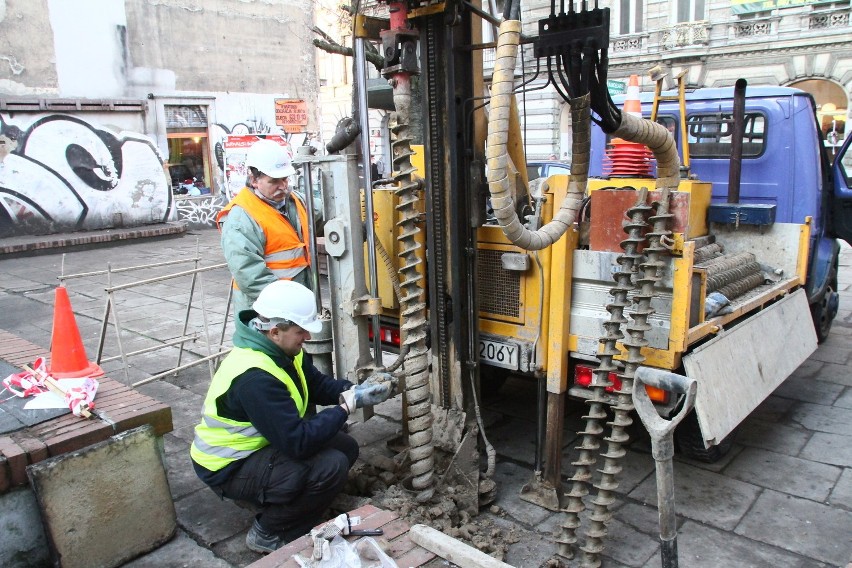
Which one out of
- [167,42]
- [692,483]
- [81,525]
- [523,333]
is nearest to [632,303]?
[523,333]

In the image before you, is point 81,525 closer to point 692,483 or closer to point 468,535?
point 468,535

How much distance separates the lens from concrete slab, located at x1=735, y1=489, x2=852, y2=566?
3.09m

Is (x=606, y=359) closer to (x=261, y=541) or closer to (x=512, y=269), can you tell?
(x=512, y=269)

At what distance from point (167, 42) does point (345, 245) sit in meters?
14.7

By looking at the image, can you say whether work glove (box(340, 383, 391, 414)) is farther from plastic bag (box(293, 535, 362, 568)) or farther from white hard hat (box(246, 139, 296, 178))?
white hard hat (box(246, 139, 296, 178))

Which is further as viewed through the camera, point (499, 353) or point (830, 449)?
point (830, 449)

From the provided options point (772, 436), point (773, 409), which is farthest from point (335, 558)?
point (773, 409)

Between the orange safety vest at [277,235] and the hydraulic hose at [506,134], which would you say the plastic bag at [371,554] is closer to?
the hydraulic hose at [506,134]

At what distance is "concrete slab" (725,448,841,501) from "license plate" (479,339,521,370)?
1499mm

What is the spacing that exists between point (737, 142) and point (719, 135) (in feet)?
1.94

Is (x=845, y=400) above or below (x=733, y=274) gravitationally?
below

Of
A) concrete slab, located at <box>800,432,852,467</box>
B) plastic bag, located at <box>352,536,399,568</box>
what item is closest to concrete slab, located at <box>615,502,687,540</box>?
concrete slab, located at <box>800,432,852,467</box>

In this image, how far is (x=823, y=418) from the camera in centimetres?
464

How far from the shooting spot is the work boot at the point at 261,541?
307cm
